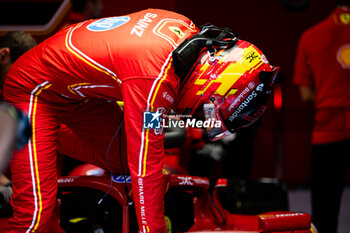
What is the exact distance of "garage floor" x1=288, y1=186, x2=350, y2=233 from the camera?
3.32 m

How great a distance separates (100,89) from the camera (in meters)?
1.78

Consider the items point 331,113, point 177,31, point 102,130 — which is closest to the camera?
point 177,31

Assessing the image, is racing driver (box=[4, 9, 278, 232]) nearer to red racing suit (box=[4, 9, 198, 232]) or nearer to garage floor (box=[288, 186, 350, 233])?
red racing suit (box=[4, 9, 198, 232])

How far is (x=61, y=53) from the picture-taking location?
68.5 inches

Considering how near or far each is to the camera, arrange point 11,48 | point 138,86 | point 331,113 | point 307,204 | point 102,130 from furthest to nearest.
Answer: point 307,204 < point 331,113 < point 11,48 < point 102,130 < point 138,86

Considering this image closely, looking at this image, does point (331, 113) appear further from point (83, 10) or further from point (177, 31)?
point (83, 10)

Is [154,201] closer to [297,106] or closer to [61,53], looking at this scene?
[61,53]

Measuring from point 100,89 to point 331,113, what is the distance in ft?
4.90

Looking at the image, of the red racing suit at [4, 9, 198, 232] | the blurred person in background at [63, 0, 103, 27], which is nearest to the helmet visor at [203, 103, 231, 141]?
the red racing suit at [4, 9, 198, 232]

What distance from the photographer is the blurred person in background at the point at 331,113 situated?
2.73 meters

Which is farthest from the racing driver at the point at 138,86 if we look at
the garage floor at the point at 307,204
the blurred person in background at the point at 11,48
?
the garage floor at the point at 307,204

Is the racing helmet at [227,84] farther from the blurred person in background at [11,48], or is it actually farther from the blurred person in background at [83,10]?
the blurred person in background at [83,10]

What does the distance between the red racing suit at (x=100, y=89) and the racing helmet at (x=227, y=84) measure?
13 centimetres

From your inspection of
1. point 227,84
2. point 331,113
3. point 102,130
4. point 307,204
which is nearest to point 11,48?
point 102,130
